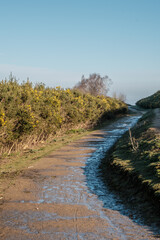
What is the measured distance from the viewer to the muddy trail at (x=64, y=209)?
438 cm

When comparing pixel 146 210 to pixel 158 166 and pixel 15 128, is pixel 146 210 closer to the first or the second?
pixel 158 166

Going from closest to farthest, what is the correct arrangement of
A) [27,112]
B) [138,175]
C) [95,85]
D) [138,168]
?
1. [138,175]
2. [138,168]
3. [27,112]
4. [95,85]

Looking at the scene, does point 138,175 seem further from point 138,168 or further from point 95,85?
point 95,85

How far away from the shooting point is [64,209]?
546 cm

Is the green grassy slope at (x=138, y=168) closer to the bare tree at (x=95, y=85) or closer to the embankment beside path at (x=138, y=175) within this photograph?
the embankment beside path at (x=138, y=175)

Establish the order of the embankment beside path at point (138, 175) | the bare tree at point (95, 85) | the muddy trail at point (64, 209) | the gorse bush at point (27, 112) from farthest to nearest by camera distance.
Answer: the bare tree at point (95, 85), the gorse bush at point (27, 112), the embankment beside path at point (138, 175), the muddy trail at point (64, 209)

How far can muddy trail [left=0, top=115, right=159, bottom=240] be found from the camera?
4383 millimetres

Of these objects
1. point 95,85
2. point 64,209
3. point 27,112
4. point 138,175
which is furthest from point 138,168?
point 95,85

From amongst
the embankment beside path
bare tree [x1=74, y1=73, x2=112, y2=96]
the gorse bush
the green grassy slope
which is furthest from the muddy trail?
bare tree [x1=74, y1=73, x2=112, y2=96]

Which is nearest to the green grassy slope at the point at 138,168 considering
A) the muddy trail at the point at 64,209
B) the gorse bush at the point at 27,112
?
the muddy trail at the point at 64,209

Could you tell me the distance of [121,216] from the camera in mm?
5145

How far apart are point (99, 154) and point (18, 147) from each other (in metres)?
3.83

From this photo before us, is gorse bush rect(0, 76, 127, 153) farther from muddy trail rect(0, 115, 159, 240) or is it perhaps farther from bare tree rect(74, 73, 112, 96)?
bare tree rect(74, 73, 112, 96)

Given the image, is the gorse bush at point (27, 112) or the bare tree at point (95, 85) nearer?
the gorse bush at point (27, 112)
